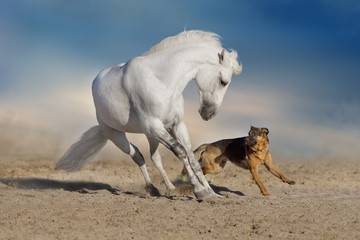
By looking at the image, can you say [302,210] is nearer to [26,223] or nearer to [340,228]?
[340,228]

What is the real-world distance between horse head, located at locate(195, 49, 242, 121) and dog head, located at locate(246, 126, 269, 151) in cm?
104

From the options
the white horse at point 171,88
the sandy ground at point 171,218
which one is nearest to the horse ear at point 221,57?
the white horse at point 171,88

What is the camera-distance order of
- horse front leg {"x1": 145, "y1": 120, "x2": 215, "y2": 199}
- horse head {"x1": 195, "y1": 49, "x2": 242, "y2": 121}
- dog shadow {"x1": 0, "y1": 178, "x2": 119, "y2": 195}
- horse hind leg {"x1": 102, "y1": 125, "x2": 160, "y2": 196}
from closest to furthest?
horse front leg {"x1": 145, "y1": 120, "x2": 215, "y2": 199} → horse head {"x1": 195, "y1": 49, "x2": 242, "y2": 121} → horse hind leg {"x1": 102, "y1": 125, "x2": 160, "y2": 196} → dog shadow {"x1": 0, "y1": 178, "x2": 119, "y2": 195}

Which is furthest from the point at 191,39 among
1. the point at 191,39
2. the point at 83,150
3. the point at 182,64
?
the point at 83,150

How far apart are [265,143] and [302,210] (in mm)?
1988

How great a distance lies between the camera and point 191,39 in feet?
20.8

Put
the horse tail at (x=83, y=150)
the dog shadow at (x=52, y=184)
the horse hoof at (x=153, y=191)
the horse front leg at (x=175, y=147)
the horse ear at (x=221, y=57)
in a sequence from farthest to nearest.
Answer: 1. the dog shadow at (x=52, y=184)
2. the horse tail at (x=83, y=150)
3. the horse hoof at (x=153, y=191)
4. the horse ear at (x=221, y=57)
5. the horse front leg at (x=175, y=147)

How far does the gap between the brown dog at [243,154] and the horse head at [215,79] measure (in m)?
1.14

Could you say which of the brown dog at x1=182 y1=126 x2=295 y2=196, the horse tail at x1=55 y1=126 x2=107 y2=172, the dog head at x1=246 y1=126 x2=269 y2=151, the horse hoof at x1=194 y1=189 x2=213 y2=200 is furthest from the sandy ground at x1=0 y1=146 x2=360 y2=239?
the dog head at x1=246 y1=126 x2=269 y2=151

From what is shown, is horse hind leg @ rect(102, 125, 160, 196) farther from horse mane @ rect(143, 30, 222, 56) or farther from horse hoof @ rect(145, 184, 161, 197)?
horse mane @ rect(143, 30, 222, 56)

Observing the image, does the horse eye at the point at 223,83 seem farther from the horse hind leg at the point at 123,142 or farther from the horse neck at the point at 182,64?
the horse hind leg at the point at 123,142

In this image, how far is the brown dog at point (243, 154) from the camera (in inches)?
276

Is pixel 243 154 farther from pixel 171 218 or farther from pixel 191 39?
Answer: pixel 171 218

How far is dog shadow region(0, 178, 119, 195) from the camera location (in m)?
8.80
